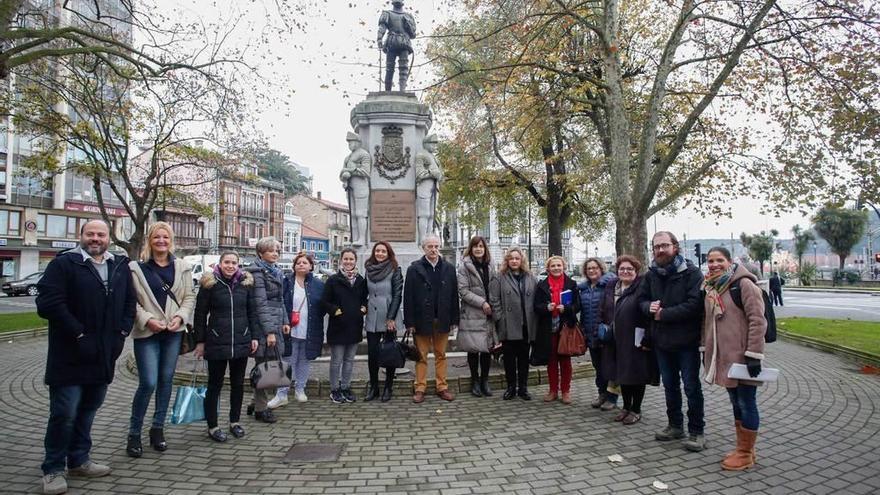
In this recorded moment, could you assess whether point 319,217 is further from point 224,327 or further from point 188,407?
point 188,407

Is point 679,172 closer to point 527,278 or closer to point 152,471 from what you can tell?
point 527,278

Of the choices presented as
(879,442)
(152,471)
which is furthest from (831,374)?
(152,471)

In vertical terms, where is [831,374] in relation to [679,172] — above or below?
below

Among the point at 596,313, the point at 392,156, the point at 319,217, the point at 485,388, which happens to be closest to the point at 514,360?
the point at 485,388

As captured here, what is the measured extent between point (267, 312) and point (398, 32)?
6815 millimetres

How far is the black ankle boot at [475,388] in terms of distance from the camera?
6.57 m

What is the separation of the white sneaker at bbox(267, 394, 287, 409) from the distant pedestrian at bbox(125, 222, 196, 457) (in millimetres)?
1383

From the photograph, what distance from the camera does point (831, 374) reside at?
830cm

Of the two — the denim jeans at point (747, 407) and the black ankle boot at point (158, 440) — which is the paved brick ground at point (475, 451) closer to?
the black ankle boot at point (158, 440)

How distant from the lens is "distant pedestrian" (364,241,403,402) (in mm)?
6332

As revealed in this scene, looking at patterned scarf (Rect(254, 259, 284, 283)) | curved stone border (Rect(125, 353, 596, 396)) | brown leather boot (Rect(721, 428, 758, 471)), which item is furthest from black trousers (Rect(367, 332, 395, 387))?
brown leather boot (Rect(721, 428, 758, 471))

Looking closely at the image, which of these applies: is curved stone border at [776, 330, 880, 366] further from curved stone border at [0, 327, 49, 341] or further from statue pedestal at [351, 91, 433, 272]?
curved stone border at [0, 327, 49, 341]

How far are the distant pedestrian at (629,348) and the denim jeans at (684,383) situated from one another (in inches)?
10.0

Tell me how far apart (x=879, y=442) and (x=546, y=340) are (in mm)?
3363
